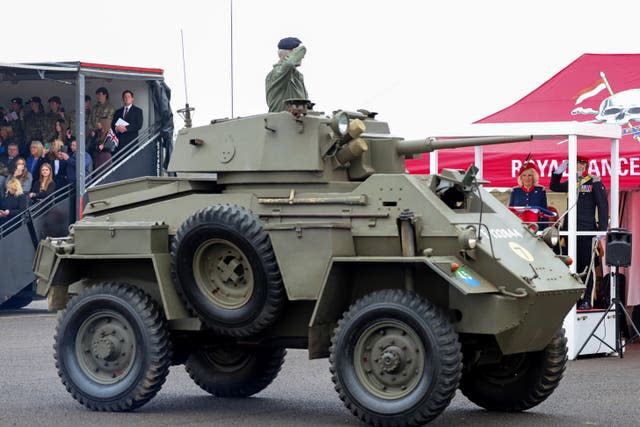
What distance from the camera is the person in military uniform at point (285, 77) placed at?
41.2 ft

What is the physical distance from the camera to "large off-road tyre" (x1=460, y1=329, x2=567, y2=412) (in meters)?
11.5

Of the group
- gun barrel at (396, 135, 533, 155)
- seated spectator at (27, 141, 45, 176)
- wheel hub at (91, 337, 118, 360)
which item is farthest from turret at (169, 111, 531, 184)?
seated spectator at (27, 141, 45, 176)

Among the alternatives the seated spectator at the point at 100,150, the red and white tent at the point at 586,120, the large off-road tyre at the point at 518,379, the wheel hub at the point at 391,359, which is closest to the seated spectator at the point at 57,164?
the seated spectator at the point at 100,150

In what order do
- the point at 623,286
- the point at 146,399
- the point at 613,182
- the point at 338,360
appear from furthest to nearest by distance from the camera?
the point at 623,286, the point at 613,182, the point at 146,399, the point at 338,360

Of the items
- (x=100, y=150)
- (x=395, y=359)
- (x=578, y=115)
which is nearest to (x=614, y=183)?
(x=578, y=115)

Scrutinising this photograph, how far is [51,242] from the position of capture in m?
12.3

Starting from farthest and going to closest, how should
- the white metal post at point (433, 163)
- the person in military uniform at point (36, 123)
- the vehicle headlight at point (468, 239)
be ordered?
the person in military uniform at point (36, 123), the white metal post at point (433, 163), the vehicle headlight at point (468, 239)

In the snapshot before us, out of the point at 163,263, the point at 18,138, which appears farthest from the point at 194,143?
the point at 18,138

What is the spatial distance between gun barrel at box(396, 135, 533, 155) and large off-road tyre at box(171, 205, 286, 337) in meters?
1.62

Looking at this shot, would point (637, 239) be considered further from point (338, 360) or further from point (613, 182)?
point (338, 360)

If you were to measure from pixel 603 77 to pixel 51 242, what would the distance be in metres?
8.75

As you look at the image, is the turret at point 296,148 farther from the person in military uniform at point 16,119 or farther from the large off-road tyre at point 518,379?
the person in military uniform at point 16,119

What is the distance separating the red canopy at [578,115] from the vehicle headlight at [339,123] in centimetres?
605

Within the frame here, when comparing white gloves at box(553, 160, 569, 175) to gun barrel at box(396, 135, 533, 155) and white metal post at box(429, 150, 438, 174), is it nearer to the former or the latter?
white metal post at box(429, 150, 438, 174)
